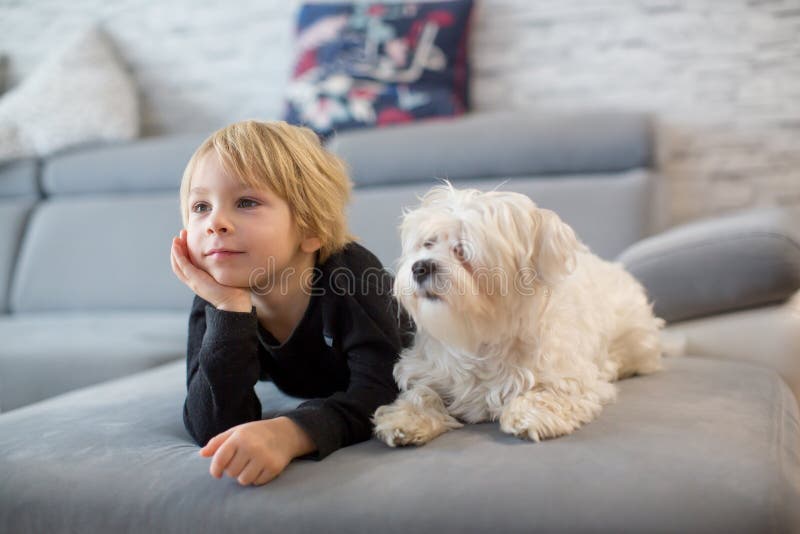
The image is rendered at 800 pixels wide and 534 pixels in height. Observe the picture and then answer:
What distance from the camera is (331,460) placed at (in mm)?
1076

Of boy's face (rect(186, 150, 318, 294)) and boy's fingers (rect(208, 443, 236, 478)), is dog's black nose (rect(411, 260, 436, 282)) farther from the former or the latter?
boy's fingers (rect(208, 443, 236, 478))

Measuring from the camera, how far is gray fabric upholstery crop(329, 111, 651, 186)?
2.11m

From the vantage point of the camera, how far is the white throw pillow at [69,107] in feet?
9.59

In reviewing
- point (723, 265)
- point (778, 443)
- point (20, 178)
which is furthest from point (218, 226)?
point (20, 178)

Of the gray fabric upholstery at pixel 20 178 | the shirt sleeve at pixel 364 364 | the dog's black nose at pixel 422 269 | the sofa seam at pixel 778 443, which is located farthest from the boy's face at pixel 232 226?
the gray fabric upholstery at pixel 20 178

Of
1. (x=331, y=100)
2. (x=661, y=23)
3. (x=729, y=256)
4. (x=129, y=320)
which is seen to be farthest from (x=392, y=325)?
(x=661, y=23)

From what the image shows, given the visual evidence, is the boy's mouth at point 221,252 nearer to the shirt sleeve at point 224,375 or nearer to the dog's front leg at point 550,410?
the shirt sleeve at point 224,375

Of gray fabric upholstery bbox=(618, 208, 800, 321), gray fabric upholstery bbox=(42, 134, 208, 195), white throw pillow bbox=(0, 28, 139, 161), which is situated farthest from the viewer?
white throw pillow bbox=(0, 28, 139, 161)

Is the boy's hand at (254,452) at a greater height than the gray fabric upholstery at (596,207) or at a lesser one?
lesser

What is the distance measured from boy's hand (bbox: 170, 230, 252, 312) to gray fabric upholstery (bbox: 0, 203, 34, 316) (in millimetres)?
1896

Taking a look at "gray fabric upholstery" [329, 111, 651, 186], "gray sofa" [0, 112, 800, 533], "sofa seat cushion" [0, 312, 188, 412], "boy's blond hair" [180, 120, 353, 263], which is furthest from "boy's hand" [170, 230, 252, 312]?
"gray fabric upholstery" [329, 111, 651, 186]

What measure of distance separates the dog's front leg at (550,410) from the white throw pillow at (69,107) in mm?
2438

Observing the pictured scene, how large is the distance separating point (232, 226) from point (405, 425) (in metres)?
0.45

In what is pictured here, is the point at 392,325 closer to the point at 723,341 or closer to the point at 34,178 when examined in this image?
the point at 723,341
